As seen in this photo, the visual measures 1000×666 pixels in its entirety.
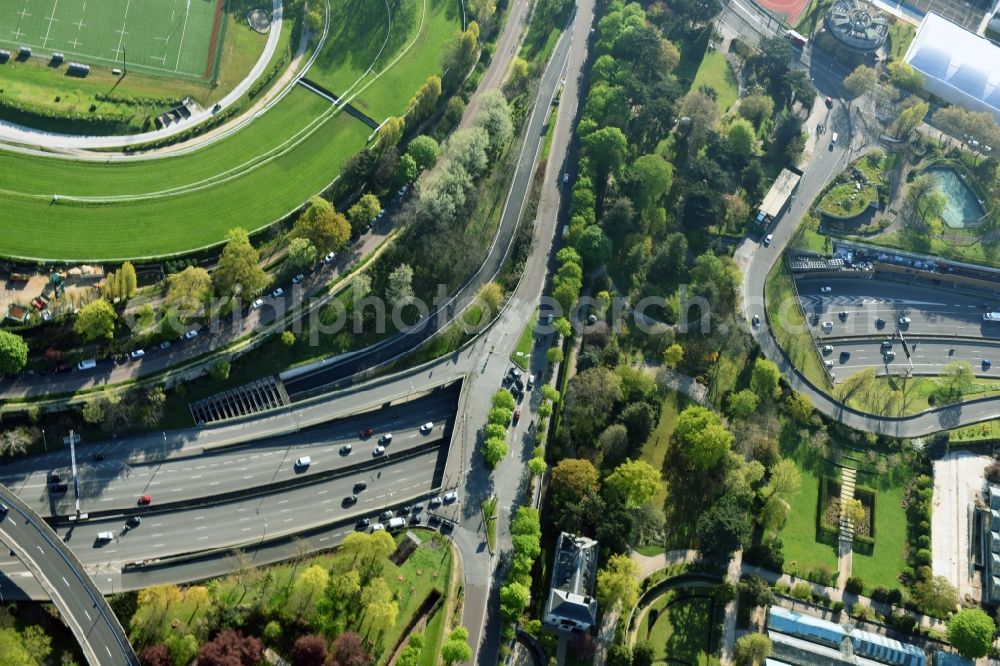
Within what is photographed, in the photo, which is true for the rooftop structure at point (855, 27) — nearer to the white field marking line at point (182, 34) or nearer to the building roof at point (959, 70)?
the building roof at point (959, 70)

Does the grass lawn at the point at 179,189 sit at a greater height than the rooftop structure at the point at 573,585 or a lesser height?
greater

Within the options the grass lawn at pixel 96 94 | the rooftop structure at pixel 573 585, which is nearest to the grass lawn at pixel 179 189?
the grass lawn at pixel 96 94

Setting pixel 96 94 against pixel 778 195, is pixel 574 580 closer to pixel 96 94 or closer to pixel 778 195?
pixel 778 195

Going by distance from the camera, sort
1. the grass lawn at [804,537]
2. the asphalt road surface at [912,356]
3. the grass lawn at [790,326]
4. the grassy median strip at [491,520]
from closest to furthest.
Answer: the grassy median strip at [491,520], the grass lawn at [804,537], the grass lawn at [790,326], the asphalt road surface at [912,356]

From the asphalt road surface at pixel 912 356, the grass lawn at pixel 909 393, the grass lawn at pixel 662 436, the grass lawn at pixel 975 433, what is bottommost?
the grass lawn at pixel 662 436

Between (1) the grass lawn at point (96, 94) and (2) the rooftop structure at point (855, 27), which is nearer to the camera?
(1) the grass lawn at point (96, 94)

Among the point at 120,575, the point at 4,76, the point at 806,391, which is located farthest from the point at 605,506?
the point at 4,76

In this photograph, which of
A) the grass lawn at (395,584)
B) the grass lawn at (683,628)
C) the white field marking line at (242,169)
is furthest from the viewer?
the white field marking line at (242,169)
